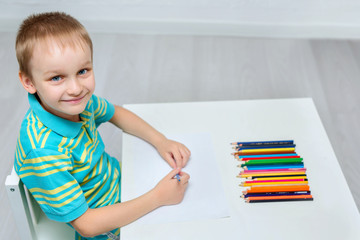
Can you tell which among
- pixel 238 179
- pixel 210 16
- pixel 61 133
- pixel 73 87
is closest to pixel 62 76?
pixel 73 87

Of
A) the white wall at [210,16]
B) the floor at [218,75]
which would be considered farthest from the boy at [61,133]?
the white wall at [210,16]

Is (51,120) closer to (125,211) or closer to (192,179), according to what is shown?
(125,211)

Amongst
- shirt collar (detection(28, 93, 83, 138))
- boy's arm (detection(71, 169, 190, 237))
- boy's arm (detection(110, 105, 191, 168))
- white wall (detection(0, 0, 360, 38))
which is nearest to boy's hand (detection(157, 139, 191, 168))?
boy's arm (detection(110, 105, 191, 168))

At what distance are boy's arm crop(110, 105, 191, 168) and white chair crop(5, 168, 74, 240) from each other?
0.33 m

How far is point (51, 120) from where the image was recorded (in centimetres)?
98

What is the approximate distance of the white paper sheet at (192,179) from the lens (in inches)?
40.0

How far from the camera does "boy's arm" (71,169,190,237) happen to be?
100 cm

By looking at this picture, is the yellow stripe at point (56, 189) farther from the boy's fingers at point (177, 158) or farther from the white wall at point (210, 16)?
the white wall at point (210, 16)

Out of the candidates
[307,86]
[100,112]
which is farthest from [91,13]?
[100,112]

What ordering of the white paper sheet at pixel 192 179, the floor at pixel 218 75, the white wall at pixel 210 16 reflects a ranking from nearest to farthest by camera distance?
the white paper sheet at pixel 192 179
the floor at pixel 218 75
the white wall at pixel 210 16

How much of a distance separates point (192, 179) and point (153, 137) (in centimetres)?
17

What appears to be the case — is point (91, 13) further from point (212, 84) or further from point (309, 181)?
point (309, 181)

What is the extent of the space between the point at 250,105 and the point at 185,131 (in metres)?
0.24

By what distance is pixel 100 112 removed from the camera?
1245 mm
